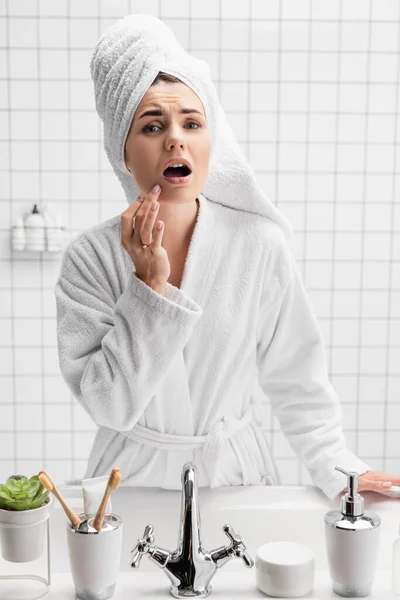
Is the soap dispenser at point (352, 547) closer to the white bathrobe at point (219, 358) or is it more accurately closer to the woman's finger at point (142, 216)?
the white bathrobe at point (219, 358)

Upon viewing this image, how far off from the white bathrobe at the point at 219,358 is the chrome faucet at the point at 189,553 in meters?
0.19

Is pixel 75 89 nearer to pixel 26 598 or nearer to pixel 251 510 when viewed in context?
pixel 251 510

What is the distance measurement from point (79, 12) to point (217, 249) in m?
1.48

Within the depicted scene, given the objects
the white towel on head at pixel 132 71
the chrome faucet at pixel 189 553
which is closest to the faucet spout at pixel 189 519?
the chrome faucet at pixel 189 553

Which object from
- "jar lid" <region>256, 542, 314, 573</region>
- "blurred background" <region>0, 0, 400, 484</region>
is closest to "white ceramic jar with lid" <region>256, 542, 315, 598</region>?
"jar lid" <region>256, 542, 314, 573</region>

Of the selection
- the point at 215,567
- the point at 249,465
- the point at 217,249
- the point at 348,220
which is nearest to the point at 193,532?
the point at 215,567

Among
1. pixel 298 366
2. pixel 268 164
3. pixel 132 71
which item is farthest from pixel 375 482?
pixel 268 164

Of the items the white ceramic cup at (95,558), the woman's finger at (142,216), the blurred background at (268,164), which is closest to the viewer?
the white ceramic cup at (95,558)

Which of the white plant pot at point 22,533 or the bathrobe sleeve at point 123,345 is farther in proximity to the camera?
the bathrobe sleeve at point 123,345

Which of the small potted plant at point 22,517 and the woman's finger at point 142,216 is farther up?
the woman's finger at point 142,216

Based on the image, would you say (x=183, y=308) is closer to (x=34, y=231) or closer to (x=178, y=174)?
(x=178, y=174)

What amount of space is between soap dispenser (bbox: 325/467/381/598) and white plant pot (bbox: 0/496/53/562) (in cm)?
35

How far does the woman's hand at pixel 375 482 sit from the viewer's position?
3.53 feet

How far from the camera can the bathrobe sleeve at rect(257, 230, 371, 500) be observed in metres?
1.14
